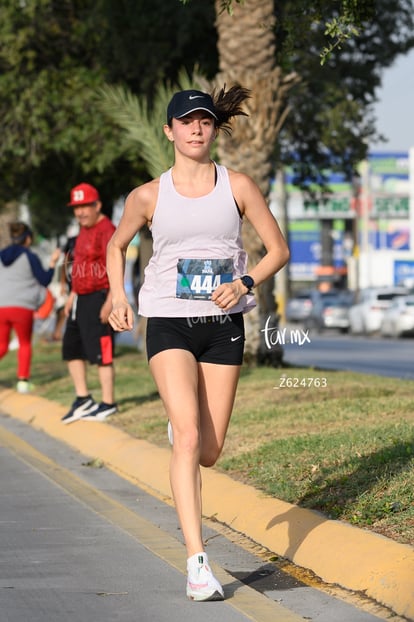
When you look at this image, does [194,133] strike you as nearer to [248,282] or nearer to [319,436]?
[248,282]

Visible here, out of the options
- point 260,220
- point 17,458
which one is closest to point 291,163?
point 17,458

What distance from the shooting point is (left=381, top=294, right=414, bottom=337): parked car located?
140 feet

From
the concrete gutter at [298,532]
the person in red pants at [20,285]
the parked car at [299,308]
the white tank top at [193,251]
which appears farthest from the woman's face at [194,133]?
the parked car at [299,308]

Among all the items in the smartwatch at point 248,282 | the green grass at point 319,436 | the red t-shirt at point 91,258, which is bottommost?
the green grass at point 319,436

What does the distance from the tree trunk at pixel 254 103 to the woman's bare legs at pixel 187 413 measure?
11.0 m

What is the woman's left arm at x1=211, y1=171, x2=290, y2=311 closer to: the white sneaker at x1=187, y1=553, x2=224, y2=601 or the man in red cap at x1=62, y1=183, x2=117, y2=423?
the white sneaker at x1=187, y1=553, x2=224, y2=601

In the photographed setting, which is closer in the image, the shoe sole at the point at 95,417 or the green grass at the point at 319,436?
the green grass at the point at 319,436

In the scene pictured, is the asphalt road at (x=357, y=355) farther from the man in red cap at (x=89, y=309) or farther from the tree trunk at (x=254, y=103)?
the man in red cap at (x=89, y=309)

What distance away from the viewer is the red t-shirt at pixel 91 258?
12508mm

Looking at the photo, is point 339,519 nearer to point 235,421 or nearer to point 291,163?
point 235,421

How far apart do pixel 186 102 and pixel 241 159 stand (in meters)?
11.4

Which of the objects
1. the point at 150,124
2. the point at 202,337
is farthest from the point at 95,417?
the point at 202,337

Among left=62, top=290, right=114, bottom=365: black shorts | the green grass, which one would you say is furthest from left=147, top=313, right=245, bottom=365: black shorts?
left=62, top=290, right=114, bottom=365: black shorts

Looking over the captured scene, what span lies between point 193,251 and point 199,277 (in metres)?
0.11
